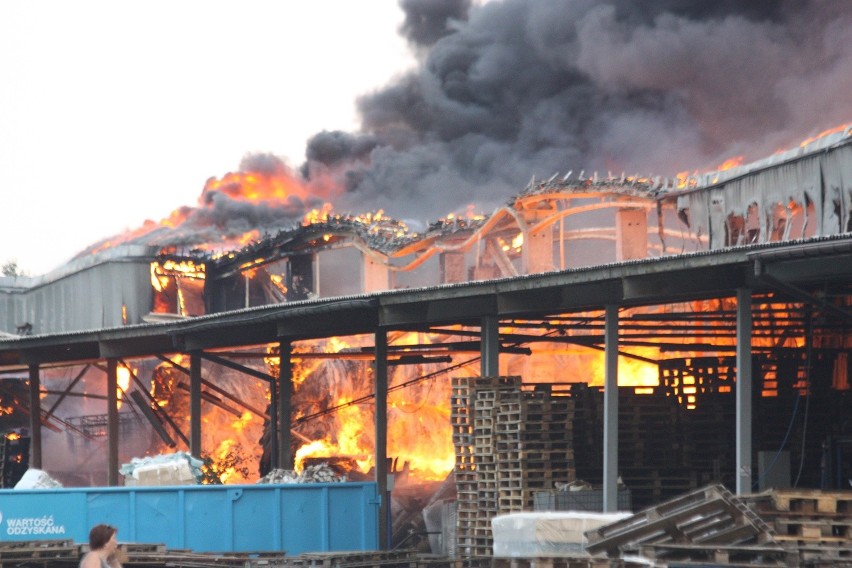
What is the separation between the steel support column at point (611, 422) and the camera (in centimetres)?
1825

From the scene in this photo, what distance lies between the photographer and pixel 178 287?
4506cm

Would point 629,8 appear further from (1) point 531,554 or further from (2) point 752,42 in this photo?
(1) point 531,554

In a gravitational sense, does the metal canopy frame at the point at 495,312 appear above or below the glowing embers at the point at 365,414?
above

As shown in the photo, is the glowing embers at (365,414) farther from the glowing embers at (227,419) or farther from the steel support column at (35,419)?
the steel support column at (35,419)

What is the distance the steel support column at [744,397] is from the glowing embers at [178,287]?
1212 inches

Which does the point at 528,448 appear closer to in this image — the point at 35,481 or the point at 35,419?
the point at 35,481

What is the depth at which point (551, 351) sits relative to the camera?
2888 cm

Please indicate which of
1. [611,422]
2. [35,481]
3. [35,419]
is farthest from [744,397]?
[35,419]

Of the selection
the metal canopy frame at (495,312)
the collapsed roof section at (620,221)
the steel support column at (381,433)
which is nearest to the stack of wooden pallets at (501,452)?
the metal canopy frame at (495,312)

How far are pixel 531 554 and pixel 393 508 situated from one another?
1358 centimetres

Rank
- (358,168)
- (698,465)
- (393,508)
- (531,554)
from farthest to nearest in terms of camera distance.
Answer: (358,168), (393,508), (698,465), (531,554)

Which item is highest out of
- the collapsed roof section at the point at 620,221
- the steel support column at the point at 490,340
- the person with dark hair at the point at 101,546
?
the collapsed roof section at the point at 620,221

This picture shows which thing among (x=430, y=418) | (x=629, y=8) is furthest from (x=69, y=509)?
(x=629, y=8)

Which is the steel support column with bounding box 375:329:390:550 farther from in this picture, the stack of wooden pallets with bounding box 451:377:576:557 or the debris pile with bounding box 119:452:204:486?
the debris pile with bounding box 119:452:204:486
